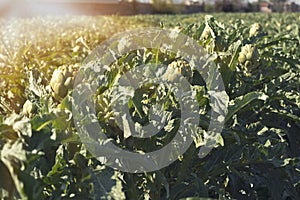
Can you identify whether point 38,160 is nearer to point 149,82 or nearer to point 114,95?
point 114,95

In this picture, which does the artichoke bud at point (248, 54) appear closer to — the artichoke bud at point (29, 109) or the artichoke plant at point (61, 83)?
the artichoke plant at point (61, 83)

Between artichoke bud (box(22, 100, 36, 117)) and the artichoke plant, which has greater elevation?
the artichoke plant

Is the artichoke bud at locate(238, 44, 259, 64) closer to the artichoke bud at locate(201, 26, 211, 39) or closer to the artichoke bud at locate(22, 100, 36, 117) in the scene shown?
the artichoke bud at locate(201, 26, 211, 39)

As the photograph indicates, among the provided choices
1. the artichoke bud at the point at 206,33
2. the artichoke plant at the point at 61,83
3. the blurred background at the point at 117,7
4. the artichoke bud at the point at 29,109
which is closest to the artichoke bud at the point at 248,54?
the artichoke bud at the point at 206,33

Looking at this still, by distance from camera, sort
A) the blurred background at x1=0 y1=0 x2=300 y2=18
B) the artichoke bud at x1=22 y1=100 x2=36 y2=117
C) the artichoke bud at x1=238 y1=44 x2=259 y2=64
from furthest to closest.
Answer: the blurred background at x1=0 y1=0 x2=300 y2=18 → the artichoke bud at x1=238 y1=44 x2=259 y2=64 → the artichoke bud at x1=22 y1=100 x2=36 y2=117

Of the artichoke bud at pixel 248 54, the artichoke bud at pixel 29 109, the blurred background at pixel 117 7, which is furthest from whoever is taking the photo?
the blurred background at pixel 117 7

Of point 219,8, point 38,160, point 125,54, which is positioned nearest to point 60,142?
point 38,160

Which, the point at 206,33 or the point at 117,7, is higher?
the point at 206,33

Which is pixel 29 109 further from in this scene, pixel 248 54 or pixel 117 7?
pixel 117 7

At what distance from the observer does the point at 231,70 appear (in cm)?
167

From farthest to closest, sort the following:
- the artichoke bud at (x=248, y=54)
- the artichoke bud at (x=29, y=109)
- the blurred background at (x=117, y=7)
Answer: the blurred background at (x=117, y=7), the artichoke bud at (x=248, y=54), the artichoke bud at (x=29, y=109)

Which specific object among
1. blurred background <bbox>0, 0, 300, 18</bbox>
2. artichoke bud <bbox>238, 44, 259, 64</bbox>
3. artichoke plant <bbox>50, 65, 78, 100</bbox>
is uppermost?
artichoke plant <bbox>50, 65, 78, 100</bbox>

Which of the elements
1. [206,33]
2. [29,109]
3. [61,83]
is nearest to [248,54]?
[206,33]

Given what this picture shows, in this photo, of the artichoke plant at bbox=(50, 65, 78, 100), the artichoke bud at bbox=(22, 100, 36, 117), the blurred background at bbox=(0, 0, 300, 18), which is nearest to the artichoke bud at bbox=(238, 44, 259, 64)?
the artichoke plant at bbox=(50, 65, 78, 100)
